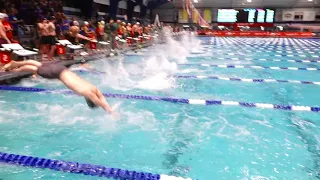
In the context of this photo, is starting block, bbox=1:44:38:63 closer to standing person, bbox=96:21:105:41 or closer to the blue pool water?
the blue pool water

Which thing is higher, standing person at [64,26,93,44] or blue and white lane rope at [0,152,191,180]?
standing person at [64,26,93,44]

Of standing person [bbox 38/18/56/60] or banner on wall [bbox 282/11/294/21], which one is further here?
banner on wall [bbox 282/11/294/21]

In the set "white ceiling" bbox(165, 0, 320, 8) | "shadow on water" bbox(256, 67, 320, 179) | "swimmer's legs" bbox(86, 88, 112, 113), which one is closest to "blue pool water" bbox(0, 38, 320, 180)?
"shadow on water" bbox(256, 67, 320, 179)

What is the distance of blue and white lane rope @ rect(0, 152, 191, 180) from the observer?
203 centimetres

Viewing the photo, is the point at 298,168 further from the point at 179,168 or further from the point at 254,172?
the point at 179,168

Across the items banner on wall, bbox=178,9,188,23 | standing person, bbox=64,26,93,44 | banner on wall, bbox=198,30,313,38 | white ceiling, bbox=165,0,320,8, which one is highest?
white ceiling, bbox=165,0,320,8

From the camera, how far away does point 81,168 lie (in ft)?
7.10

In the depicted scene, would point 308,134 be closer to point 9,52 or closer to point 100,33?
point 9,52

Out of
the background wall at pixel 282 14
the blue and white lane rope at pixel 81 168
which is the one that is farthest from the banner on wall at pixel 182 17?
the blue and white lane rope at pixel 81 168

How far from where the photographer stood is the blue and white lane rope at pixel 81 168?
203 cm

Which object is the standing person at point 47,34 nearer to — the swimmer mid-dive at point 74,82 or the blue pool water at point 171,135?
the blue pool water at point 171,135

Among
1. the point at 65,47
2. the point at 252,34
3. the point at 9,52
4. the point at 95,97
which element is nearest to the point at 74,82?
the point at 95,97

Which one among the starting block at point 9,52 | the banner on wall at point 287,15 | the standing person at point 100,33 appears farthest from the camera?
the banner on wall at point 287,15

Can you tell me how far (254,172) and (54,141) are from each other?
208 cm
